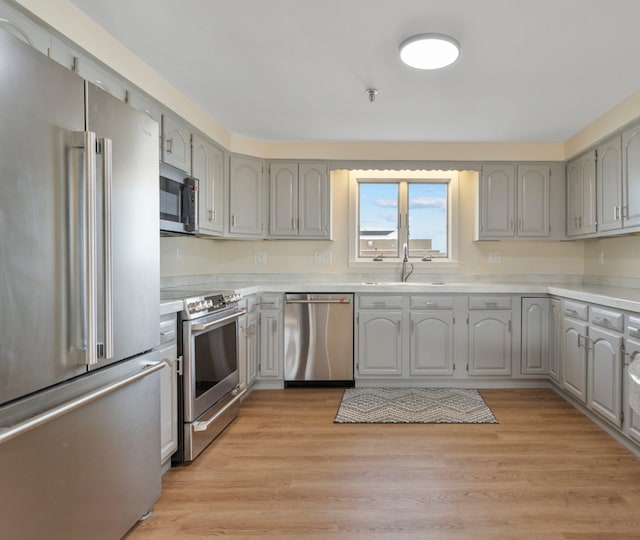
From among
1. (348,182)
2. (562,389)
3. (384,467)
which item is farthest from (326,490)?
Result: (348,182)

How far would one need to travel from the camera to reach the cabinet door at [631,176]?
2818mm

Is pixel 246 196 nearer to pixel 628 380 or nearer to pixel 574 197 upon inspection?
pixel 574 197

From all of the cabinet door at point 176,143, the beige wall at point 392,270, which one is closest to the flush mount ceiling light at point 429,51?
the cabinet door at point 176,143

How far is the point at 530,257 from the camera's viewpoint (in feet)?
13.6

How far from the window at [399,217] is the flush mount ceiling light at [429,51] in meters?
2.04

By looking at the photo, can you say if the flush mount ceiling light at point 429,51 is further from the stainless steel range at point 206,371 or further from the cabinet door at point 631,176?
the stainless steel range at point 206,371

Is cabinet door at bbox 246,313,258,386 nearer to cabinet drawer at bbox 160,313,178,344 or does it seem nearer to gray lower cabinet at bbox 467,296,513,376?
cabinet drawer at bbox 160,313,178,344

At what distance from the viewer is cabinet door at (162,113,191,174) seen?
104 inches

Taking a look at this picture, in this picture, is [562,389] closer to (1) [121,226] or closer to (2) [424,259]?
(2) [424,259]

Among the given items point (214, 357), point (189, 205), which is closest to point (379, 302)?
point (214, 357)

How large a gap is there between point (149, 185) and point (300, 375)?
2427 millimetres

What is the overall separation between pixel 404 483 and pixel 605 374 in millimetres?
1622

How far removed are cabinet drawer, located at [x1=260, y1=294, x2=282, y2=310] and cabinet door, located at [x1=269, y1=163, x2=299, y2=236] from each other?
28.1 inches

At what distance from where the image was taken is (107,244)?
4.60 feet
